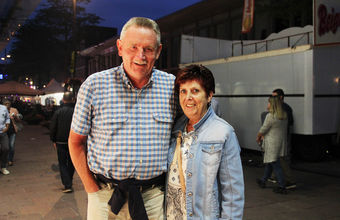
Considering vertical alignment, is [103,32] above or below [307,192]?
above

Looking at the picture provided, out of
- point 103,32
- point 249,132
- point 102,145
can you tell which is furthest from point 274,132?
point 103,32

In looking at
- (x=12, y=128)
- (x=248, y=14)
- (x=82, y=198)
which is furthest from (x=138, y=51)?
(x=248, y=14)

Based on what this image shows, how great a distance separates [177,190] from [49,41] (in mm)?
46784

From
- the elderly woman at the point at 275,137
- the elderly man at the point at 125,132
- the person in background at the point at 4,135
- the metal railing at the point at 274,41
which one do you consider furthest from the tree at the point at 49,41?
the elderly man at the point at 125,132

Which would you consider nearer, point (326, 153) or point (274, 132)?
point (274, 132)

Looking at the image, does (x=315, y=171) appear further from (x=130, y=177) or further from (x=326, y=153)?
(x=130, y=177)

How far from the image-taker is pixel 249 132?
10695 millimetres

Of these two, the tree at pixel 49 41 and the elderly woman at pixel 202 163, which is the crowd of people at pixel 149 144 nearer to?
the elderly woman at pixel 202 163

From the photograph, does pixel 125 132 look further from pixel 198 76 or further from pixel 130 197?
pixel 198 76

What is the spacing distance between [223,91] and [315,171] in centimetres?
435

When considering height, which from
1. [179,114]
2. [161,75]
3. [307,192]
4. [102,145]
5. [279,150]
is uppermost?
[161,75]

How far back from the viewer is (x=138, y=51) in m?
2.28

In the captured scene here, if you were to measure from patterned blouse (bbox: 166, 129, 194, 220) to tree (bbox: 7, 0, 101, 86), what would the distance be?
38.9 meters

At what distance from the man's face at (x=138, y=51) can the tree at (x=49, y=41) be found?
38.7 metres
